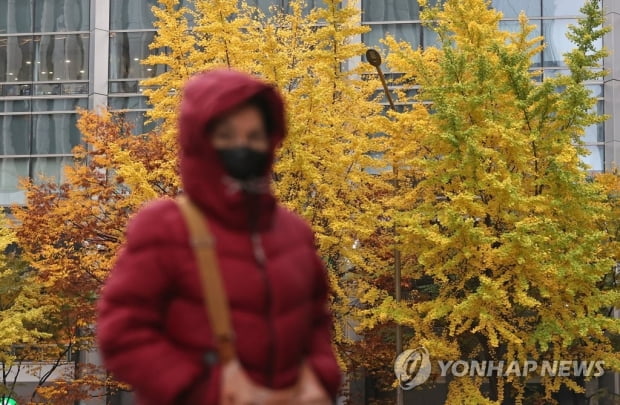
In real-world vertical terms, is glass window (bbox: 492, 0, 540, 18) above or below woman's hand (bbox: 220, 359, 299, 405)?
above

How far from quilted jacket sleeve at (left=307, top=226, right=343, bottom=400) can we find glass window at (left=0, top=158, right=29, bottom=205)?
3680cm

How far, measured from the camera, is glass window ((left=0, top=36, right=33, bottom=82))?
130 feet

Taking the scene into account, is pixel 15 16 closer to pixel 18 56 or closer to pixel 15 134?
pixel 18 56

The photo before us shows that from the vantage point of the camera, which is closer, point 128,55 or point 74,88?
point 128,55

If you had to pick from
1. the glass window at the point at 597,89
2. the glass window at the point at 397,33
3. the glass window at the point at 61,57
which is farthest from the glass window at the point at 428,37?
the glass window at the point at 61,57

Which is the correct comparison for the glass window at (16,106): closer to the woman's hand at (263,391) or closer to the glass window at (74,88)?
the glass window at (74,88)

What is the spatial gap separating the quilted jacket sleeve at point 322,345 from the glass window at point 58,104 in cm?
3698

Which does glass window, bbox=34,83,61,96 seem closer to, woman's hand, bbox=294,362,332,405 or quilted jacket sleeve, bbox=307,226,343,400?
quilted jacket sleeve, bbox=307,226,343,400

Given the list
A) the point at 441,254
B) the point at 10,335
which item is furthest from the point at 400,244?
the point at 10,335

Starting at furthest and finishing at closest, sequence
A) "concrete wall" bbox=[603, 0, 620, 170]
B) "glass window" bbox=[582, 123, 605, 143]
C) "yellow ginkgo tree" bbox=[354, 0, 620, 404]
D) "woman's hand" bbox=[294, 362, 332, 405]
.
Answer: "glass window" bbox=[582, 123, 605, 143] < "concrete wall" bbox=[603, 0, 620, 170] < "yellow ginkgo tree" bbox=[354, 0, 620, 404] < "woman's hand" bbox=[294, 362, 332, 405]

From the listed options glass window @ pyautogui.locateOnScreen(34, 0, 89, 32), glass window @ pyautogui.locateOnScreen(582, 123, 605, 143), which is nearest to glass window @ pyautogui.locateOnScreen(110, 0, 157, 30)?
glass window @ pyautogui.locateOnScreen(34, 0, 89, 32)

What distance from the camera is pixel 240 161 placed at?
118 inches

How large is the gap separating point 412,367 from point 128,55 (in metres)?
20.2

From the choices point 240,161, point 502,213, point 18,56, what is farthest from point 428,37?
point 240,161
